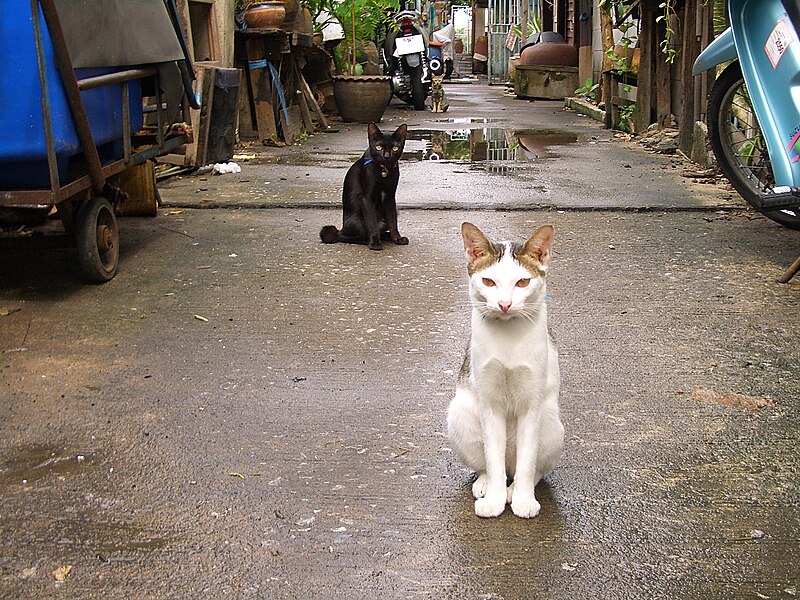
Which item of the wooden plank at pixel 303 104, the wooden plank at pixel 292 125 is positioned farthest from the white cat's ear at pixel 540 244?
the wooden plank at pixel 303 104

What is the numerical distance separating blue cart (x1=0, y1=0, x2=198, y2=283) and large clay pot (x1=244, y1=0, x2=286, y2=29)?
5.84 m

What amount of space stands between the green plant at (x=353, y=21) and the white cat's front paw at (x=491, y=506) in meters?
12.6

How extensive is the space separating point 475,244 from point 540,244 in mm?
185

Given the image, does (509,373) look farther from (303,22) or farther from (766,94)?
(303,22)

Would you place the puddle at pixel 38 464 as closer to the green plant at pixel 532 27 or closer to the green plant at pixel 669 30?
the green plant at pixel 669 30

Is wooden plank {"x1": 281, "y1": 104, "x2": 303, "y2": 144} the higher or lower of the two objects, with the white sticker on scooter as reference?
lower

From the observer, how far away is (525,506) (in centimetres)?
261

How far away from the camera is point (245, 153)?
10.4 metres

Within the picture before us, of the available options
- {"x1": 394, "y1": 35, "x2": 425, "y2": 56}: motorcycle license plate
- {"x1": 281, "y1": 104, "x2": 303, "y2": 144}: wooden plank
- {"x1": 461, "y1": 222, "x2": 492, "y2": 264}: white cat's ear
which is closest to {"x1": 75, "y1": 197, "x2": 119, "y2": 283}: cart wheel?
{"x1": 461, "y1": 222, "x2": 492, "y2": 264}: white cat's ear

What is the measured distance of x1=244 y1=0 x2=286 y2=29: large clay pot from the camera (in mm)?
11094

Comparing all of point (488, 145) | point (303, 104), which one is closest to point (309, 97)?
point (303, 104)

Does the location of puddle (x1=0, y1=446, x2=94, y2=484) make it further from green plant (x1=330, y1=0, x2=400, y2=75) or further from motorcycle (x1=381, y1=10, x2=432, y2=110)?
motorcycle (x1=381, y1=10, x2=432, y2=110)

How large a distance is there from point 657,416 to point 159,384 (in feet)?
6.40

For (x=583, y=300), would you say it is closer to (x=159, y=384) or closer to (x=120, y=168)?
(x=159, y=384)
